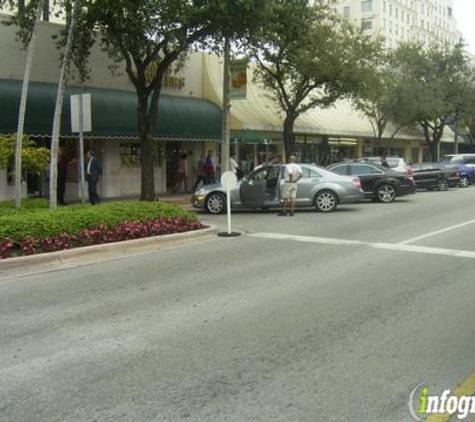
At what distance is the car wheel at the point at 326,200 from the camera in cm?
1730

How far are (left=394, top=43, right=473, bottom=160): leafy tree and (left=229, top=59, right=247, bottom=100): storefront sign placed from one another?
15.4m

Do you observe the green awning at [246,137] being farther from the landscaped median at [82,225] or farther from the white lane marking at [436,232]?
the landscaped median at [82,225]

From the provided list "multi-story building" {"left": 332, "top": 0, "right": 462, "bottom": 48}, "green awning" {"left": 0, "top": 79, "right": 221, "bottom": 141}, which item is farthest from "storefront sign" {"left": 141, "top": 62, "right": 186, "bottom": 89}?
"multi-story building" {"left": 332, "top": 0, "right": 462, "bottom": 48}

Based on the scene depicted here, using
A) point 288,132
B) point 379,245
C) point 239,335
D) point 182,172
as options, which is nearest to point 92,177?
point 182,172

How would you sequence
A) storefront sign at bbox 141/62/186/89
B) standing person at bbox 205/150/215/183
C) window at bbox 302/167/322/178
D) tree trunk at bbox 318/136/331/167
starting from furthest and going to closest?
1. tree trunk at bbox 318/136/331/167
2. standing person at bbox 205/150/215/183
3. storefront sign at bbox 141/62/186/89
4. window at bbox 302/167/322/178

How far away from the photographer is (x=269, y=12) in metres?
15.2

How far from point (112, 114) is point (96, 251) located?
1034 cm

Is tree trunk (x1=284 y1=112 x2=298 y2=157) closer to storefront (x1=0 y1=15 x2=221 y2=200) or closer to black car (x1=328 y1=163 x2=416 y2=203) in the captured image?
storefront (x1=0 y1=15 x2=221 y2=200)

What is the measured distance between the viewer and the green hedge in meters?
9.76

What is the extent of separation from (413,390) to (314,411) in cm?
83

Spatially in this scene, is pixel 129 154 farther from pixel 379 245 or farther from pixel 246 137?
pixel 379 245

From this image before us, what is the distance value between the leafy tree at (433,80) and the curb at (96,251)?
81.9 feet

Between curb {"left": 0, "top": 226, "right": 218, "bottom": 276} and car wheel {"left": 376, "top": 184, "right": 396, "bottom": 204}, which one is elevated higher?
car wheel {"left": 376, "top": 184, "right": 396, "bottom": 204}

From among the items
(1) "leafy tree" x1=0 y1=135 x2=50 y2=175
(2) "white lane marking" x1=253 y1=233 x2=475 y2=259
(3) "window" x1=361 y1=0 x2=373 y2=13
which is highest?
(3) "window" x1=361 y1=0 x2=373 y2=13
